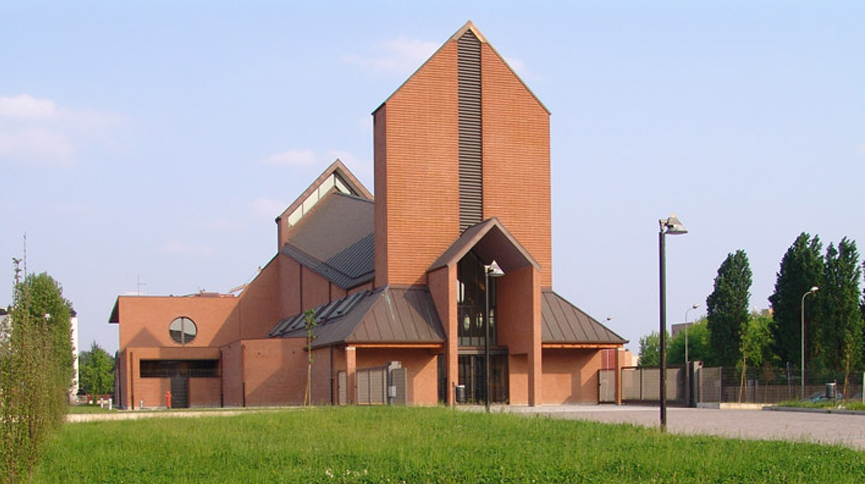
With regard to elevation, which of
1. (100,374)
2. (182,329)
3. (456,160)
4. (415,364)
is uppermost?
(456,160)

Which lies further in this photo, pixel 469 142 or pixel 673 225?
pixel 469 142

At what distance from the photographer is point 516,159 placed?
43.7 m

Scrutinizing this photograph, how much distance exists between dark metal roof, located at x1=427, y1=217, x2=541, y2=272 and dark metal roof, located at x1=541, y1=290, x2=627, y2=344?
259 cm

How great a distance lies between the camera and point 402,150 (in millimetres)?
41594

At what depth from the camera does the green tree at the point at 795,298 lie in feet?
186

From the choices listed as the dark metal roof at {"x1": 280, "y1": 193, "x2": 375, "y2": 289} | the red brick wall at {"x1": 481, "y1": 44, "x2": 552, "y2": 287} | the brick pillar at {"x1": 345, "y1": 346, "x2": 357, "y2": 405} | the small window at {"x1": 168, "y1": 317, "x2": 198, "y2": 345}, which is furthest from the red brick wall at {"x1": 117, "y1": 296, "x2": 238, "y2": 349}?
the red brick wall at {"x1": 481, "y1": 44, "x2": 552, "y2": 287}

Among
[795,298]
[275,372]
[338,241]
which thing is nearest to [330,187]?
[338,241]

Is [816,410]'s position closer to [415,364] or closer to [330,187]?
[415,364]

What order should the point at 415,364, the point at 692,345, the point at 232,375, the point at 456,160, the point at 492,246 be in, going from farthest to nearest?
the point at 692,345 < the point at 232,375 < the point at 456,160 < the point at 492,246 < the point at 415,364

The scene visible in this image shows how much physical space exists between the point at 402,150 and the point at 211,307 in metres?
23.3

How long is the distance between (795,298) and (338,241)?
26.6 metres

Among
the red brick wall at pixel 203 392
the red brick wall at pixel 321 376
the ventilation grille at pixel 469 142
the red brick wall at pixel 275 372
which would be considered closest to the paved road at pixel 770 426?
the ventilation grille at pixel 469 142

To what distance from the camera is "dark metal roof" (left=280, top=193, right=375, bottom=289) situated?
4862 centimetres

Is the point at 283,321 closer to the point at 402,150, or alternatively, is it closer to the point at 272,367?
the point at 272,367
